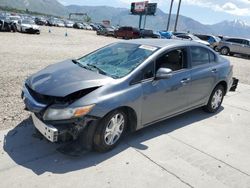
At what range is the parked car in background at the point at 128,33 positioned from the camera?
35662 mm

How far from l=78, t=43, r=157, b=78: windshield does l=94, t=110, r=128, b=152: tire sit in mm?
617

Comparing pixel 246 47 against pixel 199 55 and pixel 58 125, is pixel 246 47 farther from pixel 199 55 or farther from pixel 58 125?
pixel 58 125

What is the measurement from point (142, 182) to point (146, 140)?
120 centimetres

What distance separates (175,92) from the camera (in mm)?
4863

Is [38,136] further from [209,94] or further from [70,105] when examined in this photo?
[209,94]

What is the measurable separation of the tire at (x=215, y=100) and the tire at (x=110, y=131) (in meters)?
2.56

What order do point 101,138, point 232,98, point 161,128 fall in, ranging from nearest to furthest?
point 101,138
point 161,128
point 232,98

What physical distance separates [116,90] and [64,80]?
74 cm

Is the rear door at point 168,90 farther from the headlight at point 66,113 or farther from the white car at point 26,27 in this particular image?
the white car at point 26,27

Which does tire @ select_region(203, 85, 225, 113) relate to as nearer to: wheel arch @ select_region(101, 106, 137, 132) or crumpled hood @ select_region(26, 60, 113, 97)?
wheel arch @ select_region(101, 106, 137, 132)

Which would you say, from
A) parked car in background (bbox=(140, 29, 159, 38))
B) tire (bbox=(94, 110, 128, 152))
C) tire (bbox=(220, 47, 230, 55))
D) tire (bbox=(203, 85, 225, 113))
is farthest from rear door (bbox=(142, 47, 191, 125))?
parked car in background (bbox=(140, 29, 159, 38))

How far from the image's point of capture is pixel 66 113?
11.7 feet

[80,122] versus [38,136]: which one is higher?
[80,122]

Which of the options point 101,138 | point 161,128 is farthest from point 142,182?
point 161,128
